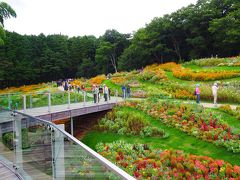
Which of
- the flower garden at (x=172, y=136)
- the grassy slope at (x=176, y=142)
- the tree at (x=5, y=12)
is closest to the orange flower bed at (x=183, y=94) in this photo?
the flower garden at (x=172, y=136)

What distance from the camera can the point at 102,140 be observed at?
17.7m

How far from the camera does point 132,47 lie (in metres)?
61.3

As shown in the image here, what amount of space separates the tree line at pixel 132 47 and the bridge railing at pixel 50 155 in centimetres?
4315

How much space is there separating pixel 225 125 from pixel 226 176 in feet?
14.8

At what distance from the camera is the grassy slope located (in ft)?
40.3

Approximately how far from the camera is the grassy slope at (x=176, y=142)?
12289 millimetres

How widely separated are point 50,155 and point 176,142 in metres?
10.8

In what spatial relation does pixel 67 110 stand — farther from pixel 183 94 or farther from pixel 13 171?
pixel 13 171

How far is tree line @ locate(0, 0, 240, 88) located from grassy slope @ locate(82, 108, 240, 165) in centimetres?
3221

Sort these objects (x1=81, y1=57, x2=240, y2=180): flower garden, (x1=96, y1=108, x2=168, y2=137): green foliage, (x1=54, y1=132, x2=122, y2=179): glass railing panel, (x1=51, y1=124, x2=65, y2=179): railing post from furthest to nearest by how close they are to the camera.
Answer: (x1=96, y1=108, x2=168, y2=137): green foliage
(x1=81, y1=57, x2=240, y2=180): flower garden
(x1=51, y1=124, x2=65, y2=179): railing post
(x1=54, y1=132, x2=122, y2=179): glass railing panel

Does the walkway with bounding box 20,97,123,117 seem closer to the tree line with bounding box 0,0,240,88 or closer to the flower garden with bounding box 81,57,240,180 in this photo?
the flower garden with bounding box 81,57,240,180

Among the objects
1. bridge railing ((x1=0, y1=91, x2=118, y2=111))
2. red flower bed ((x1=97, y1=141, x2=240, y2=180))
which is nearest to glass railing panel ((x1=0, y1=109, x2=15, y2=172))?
red flower bed ((x1=97, y1=141, x2=240, y2=180))

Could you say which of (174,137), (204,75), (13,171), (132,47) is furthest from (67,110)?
(132,47)

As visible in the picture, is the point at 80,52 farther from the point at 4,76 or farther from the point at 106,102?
the point at 106,102
